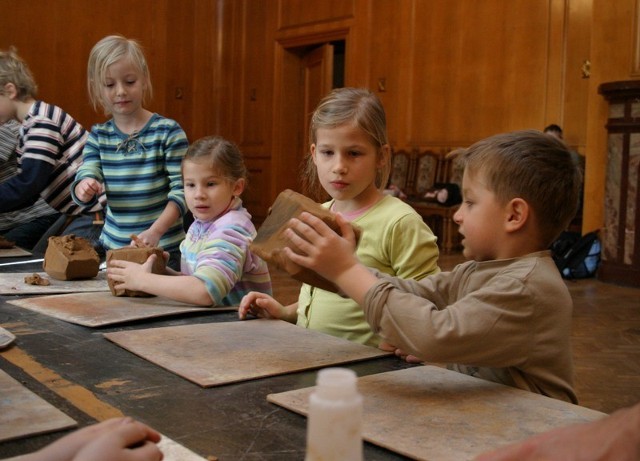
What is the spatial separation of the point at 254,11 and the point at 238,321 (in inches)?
440

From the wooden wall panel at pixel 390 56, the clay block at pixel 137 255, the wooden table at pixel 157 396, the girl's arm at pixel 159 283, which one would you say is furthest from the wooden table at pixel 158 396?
the wooden wall panel at pixel 390 56

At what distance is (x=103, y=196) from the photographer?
11.9 ft

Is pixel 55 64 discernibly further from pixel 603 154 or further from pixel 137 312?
pixel 137 312

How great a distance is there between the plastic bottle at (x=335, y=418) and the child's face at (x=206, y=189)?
5.96 ft

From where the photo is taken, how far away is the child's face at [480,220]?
1.63 meters

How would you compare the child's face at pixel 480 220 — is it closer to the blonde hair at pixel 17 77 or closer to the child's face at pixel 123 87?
the child's face at pixel 123 87

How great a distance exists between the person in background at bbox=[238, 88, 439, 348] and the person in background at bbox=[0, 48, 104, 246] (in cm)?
166

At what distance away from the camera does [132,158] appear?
3205mm

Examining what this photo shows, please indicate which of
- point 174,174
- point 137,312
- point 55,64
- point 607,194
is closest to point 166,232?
point 174,174

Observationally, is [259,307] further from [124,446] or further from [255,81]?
[255,81]

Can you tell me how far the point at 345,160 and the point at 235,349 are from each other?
29.6 inches

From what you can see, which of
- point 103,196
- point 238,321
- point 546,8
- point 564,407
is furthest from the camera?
point 546,8

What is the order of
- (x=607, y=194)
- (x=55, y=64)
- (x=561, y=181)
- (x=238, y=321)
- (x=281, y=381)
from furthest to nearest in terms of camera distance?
(x=55, y=64)
(x=607, y=194)
(x=238, y=321)
(x=561, y=181)
(x=281, y=381)

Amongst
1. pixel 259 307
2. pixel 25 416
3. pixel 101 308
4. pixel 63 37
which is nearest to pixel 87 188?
pixel 101 308
